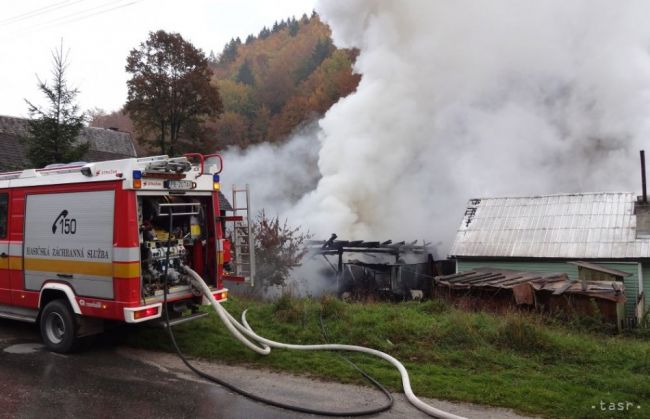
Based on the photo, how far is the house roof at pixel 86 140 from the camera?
70.0 feet

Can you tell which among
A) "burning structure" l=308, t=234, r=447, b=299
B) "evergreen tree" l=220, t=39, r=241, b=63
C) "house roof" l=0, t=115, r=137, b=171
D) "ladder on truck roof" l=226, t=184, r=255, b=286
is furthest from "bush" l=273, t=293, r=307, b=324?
"evergreen tree" l=220, t=39, r=241, b=63

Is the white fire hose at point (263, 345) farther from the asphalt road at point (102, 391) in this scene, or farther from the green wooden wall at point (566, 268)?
the green wooden wall at point (566, 268)

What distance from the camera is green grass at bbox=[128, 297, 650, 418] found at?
523cm

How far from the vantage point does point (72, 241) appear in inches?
267

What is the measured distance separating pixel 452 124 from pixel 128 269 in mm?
31824

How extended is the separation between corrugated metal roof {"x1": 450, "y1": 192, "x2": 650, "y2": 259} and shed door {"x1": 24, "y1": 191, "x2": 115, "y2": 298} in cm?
1708

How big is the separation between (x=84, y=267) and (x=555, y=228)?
1899cm

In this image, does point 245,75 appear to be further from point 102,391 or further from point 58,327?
point 102,391

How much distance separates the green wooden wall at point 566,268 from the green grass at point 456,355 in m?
12.7

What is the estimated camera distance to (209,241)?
7727 mm

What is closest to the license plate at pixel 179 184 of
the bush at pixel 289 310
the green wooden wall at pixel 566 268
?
the bush at pixel 289 310

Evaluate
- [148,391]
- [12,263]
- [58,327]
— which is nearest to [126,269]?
[148,391]
